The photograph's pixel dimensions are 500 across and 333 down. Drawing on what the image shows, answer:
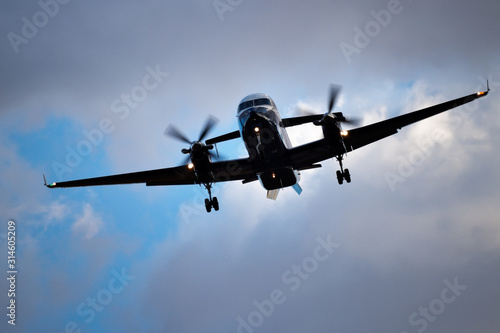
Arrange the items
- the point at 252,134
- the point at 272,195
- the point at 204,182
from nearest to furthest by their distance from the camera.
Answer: the point at 252,134
the point at 204,182
the point at 272,195

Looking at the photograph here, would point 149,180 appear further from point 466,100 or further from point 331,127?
point 466,100

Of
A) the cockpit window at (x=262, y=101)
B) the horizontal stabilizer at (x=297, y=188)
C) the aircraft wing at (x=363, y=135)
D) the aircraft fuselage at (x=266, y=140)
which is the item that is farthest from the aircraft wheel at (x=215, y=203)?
the cockpit window at (x=262, y=101)

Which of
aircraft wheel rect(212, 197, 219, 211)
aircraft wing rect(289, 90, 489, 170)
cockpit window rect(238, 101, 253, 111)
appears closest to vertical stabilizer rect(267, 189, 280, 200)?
aircraft wing rect(289, 90, 489, 170)

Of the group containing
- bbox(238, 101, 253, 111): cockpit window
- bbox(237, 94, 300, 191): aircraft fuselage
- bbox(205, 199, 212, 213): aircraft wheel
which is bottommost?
bbox(205, 199, 212, 213): aircraft wheel

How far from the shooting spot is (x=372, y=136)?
2873cm

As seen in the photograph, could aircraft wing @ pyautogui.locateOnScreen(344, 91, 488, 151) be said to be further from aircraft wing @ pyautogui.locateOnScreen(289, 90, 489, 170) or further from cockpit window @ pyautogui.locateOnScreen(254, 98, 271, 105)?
cockpit window @ pyautogui.locateOnScreen(254, 98, 271, 105)

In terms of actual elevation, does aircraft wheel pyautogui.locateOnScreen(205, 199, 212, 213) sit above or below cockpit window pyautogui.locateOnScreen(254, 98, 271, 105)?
below

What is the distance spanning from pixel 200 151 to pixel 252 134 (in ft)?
9.89

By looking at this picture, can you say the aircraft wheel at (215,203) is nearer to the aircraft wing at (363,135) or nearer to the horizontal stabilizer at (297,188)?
the horizontal stabilizer at (297,188)

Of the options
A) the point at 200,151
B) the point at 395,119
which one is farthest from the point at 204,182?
the point at 395,119

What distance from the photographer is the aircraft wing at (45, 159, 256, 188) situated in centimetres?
2861

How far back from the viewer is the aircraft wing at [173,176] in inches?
1126

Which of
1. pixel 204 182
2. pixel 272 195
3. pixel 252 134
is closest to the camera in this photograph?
pixel 252 134

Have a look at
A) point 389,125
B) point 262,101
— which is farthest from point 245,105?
point 389,125
